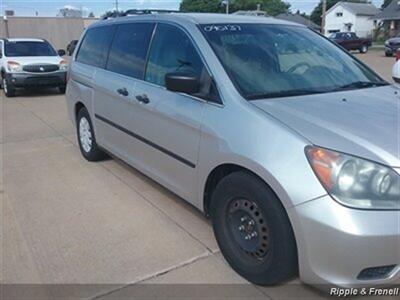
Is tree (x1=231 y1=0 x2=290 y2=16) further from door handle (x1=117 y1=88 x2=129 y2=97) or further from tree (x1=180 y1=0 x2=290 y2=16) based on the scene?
door handle (x1=117 y1=88 x2=129 y2=97)

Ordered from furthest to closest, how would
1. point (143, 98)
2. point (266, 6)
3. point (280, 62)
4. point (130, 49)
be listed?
point (266, 6), point (130, 49), point (143, 98), point (280, 62)

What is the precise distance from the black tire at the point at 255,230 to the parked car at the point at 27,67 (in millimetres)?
10709

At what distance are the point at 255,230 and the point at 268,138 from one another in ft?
2.06

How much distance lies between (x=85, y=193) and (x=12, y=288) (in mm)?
1783

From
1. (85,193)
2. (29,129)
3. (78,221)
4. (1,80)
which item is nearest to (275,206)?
(78,221)

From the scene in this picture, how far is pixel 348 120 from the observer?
9.01 feet

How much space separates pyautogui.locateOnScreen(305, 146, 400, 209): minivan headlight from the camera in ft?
7.73

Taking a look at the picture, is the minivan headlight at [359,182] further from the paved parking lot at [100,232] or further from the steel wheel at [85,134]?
the steel wheel at [85,134]

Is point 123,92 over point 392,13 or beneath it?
beneath

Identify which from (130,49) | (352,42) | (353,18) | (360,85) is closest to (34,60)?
(130,49)

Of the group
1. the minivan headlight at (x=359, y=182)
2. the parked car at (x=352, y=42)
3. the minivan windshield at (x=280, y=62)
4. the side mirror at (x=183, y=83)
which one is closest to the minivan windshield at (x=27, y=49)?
the minivan windshield at (x=280, y=62)

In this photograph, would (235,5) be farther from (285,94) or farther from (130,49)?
(285,94)

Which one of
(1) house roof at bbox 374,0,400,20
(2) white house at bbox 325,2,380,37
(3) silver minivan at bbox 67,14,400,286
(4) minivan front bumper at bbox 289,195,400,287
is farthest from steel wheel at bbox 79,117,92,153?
(2) white house at bbox 325,2,380,37

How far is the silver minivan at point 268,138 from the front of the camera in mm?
2383
